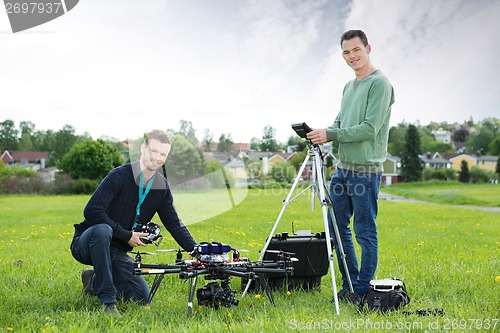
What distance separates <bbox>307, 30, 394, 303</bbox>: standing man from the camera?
432 cm

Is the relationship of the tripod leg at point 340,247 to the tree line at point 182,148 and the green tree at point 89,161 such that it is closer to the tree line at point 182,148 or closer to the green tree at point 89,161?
the tree line at point 182,148

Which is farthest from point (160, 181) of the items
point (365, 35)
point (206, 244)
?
point (365, 35)

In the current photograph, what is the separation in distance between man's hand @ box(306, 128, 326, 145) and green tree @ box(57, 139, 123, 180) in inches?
1518

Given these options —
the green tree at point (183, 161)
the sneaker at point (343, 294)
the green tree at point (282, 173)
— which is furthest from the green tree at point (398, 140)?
the sneaker at point (343, 294)

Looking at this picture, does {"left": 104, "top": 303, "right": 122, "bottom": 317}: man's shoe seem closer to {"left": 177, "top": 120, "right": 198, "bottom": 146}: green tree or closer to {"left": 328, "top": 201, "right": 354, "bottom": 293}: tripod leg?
{"left": 328, "top": 201, "right": 354, "bottom": 293}: tripod leg

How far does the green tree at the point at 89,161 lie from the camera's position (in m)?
41.8

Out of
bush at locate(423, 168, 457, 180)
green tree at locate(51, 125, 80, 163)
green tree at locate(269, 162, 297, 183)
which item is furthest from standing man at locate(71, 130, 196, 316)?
green tree at locate(51, 125, 80, 163)

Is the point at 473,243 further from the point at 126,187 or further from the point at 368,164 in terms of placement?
the point at 126,187

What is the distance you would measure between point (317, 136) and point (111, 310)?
213 cm

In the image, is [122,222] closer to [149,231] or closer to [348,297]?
[149,231]

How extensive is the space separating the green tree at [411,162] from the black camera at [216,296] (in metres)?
39.0

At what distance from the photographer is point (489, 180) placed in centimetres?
3459

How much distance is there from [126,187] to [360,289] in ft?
7.14

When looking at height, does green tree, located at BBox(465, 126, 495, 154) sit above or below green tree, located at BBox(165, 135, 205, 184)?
above
